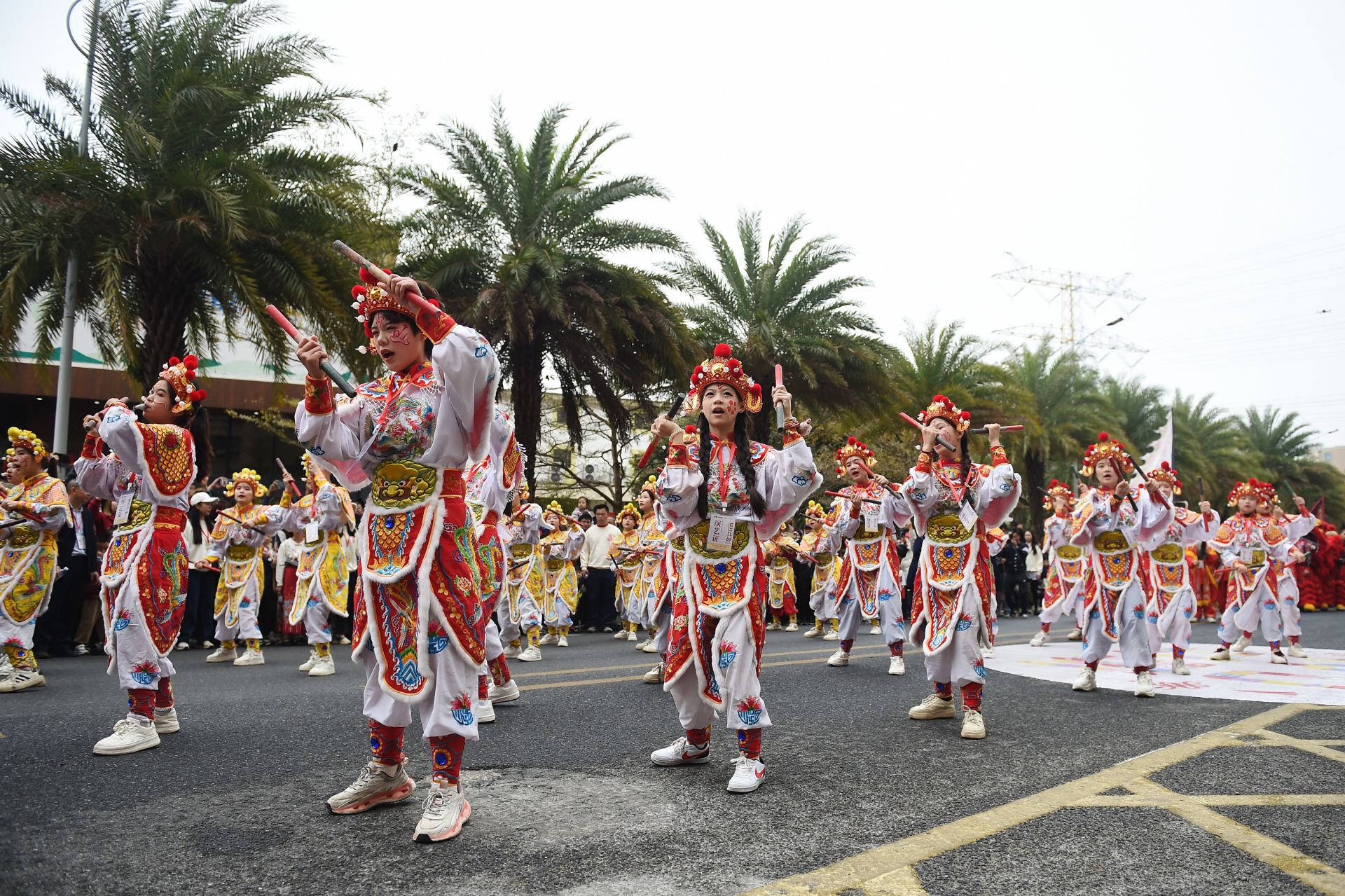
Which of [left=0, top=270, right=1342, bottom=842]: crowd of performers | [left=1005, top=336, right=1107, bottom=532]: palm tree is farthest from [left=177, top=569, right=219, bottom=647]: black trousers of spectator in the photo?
[left=1005, top=336, right=1107, bottom=532]: palm tree

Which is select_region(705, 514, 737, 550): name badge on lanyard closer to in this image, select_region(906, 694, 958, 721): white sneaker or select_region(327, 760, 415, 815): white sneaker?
select_region(327, 760, 415, 815): white sneaker

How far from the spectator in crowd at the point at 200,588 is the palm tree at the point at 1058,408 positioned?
1930 centimetres

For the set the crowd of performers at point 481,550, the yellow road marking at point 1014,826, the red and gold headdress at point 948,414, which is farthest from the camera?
the red and gold headdress at point 948,414

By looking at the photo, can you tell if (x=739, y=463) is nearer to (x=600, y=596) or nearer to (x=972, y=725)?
(x=972, y=725)

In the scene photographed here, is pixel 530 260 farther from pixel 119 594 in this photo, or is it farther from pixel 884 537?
pixel 119 594

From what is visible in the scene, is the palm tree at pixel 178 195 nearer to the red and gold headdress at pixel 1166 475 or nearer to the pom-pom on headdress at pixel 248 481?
the pom-pom on headdress at pixel 248 481

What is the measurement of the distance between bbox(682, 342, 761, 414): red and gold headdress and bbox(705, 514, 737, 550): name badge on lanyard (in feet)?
1.93

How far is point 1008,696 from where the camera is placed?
7.44 meters

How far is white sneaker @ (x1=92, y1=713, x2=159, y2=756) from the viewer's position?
5051 millimetres

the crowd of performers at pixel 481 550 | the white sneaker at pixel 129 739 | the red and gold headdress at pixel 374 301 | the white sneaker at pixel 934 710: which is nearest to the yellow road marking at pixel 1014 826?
the crowd of performers at pixel 481 550

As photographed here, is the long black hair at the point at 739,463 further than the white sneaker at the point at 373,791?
Yes

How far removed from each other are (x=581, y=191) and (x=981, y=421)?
11264 millimetres

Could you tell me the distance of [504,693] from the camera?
700 centimetres

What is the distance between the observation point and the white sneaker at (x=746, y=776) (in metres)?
4.39
